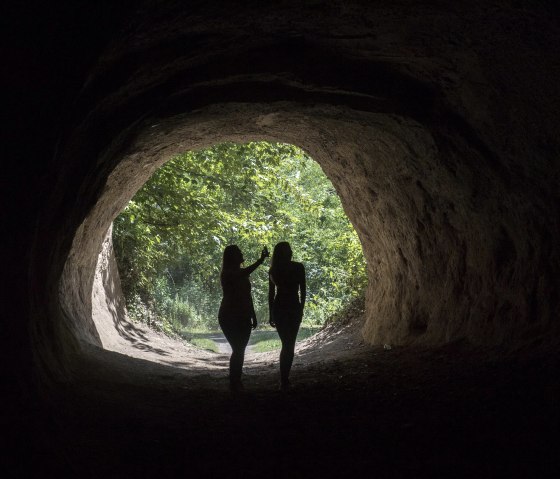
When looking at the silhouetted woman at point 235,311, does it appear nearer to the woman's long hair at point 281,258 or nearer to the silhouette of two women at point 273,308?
the silhouette of two women at point 273,308

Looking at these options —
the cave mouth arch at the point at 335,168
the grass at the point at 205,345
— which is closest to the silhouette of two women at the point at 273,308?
the cave mouth arch at the point at 335,168

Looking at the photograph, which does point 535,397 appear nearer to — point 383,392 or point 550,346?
point 550,346

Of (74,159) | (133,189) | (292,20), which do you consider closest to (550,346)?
(292,20)

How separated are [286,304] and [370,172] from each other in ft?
11.1

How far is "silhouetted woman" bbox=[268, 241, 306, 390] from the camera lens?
6.30 meters

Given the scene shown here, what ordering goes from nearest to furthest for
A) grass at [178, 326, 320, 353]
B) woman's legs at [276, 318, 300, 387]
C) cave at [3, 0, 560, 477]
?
1. cave at [3, 0, 560, 477]
2. woman's legs at [276, 318, 300, 387]
3. grass at [178, 326, 320, 353]

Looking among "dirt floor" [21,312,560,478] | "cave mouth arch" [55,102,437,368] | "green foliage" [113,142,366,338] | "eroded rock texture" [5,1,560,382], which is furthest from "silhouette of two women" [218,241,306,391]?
"green foliage" [113,142,366,338]

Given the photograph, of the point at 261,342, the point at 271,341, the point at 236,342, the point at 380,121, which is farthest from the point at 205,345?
the point at 380,121

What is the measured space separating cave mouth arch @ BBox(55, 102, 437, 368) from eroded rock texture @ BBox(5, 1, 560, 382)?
0.17 feet

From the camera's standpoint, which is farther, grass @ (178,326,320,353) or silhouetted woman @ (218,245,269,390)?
grass @ (178,326,320,353)

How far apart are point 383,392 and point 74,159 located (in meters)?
3.81

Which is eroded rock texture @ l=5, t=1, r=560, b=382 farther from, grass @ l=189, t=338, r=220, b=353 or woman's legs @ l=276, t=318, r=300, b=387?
grass @ l=189, t=338, r=220, b=353

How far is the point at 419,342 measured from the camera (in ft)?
25.9

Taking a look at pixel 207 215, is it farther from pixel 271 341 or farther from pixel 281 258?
pixel 271 341
